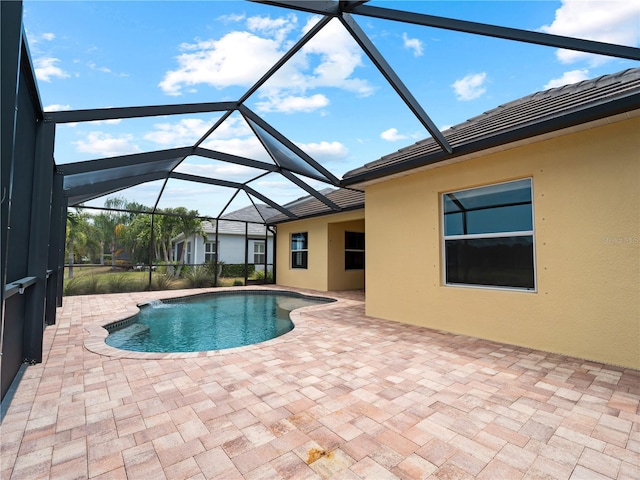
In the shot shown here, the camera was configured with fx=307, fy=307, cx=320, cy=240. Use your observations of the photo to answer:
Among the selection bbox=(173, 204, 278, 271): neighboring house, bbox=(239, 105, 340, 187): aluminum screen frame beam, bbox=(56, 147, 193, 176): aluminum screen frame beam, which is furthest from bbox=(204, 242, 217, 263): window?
bbox=(239, 105, 340, 187): aluminum screen frame beam

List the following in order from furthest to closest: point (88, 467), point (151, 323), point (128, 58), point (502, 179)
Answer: point (151, 323) → point (502, 179) → point (128, 58) → point (88, 467)

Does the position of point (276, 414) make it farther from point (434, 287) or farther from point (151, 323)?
point (151, 323)

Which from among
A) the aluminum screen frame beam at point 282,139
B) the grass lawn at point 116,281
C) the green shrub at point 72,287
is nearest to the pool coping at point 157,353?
the grass lawn at point 116,281

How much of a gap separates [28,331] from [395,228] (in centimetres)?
608

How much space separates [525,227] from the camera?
4.76m

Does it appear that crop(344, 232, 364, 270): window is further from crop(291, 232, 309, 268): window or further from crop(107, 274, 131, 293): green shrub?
crop(107, 274, 131, 293): green shrub

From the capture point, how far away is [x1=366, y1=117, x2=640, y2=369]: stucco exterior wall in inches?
150

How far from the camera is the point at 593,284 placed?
4.02 meters

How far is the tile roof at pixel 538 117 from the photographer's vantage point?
12.0ft

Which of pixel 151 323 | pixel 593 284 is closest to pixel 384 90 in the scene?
pixel 593 284

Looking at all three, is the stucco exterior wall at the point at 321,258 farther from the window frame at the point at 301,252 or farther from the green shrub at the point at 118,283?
the green shrub at the point at 118,283

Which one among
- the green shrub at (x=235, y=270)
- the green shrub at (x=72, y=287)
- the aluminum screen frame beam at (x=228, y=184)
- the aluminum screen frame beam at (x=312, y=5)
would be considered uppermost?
the aluminum screen frame beam at (x=312, y=5)

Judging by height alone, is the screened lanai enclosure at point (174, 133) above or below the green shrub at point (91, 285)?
above

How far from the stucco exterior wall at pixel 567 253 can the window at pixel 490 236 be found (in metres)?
0.15
